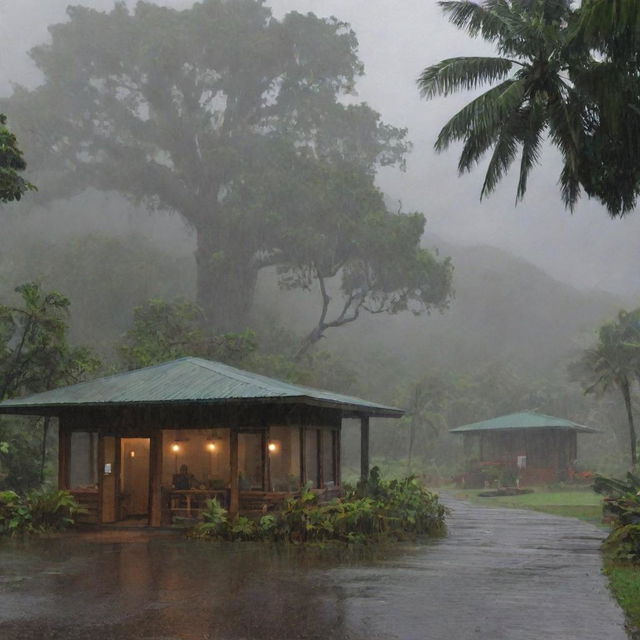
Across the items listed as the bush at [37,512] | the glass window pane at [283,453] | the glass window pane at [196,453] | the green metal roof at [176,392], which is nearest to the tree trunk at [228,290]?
the glass window pane at [196,453]

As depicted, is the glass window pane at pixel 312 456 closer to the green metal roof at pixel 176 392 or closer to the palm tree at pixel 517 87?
the green metal roof at pixel 176 392

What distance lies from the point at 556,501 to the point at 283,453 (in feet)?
52.9

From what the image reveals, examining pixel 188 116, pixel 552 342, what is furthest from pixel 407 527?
pixel 552 342

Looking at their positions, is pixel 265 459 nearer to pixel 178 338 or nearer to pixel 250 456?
pixel 250 456

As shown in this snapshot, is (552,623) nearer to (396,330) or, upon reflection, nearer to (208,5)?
(208,5)

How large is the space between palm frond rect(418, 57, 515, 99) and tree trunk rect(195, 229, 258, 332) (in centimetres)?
4583

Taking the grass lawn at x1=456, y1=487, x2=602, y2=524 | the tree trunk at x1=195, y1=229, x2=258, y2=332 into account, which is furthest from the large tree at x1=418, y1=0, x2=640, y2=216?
the tree trunk at x1=195, y1=229, x2=258, y2=332

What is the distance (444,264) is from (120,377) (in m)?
39.4

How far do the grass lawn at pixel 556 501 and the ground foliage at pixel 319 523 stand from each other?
866cm

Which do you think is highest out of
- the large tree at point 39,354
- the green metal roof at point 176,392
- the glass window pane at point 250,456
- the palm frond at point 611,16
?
the palm frond at point 611,16

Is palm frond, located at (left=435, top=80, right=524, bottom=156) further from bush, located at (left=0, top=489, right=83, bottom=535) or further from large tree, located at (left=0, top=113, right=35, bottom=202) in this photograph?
bush, located at (left=0, top=489, right=83, bottom=535)

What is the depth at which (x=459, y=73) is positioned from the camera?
63.2 feet

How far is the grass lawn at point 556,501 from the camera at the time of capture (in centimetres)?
2966

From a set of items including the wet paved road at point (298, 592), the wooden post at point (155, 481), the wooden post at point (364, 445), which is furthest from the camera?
the wooden post at point (364, 445)
